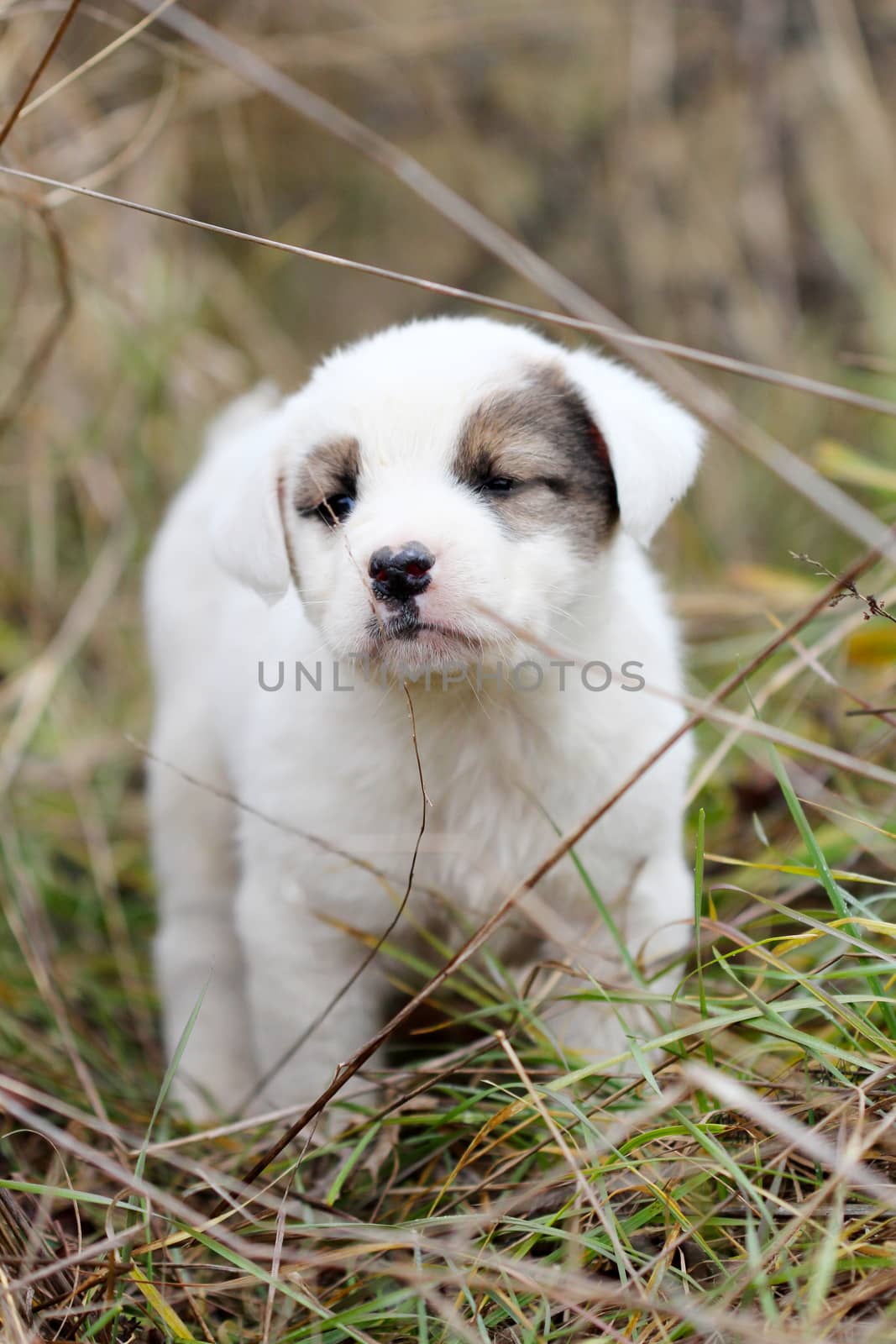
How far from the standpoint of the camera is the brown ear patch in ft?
8.09

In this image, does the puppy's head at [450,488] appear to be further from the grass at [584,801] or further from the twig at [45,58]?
the twig at [45,58]

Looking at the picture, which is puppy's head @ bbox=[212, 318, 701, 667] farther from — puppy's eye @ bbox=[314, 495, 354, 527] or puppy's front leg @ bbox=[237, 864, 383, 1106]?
puppy's front leg @ bbox=[237, 864, 383, 1106]

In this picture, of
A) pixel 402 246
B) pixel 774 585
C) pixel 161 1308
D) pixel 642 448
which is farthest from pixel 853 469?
pixel 402 246

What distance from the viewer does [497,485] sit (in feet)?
8.18

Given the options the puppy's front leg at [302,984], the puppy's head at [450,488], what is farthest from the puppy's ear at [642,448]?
the puppy's front leg at [302,984]

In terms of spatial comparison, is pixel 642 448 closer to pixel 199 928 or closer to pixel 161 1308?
→ pixel 161 1308

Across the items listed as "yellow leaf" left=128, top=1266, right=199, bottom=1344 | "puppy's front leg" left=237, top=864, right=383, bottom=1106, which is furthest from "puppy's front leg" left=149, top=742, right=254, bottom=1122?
"yellow leaf" left=128, top=1266, right=199, bottom=1344

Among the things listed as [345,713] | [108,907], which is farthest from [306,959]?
[108,907]

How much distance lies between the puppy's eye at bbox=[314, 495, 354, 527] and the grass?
2.62 feet

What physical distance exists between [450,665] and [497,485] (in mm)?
396

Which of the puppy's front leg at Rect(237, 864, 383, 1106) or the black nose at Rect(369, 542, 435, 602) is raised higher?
the black nose at Rect(369, 542, 435, 602)

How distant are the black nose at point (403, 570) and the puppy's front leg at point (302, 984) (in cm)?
87

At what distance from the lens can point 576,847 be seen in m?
2.67

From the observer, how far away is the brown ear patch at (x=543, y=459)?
246 centimetres
